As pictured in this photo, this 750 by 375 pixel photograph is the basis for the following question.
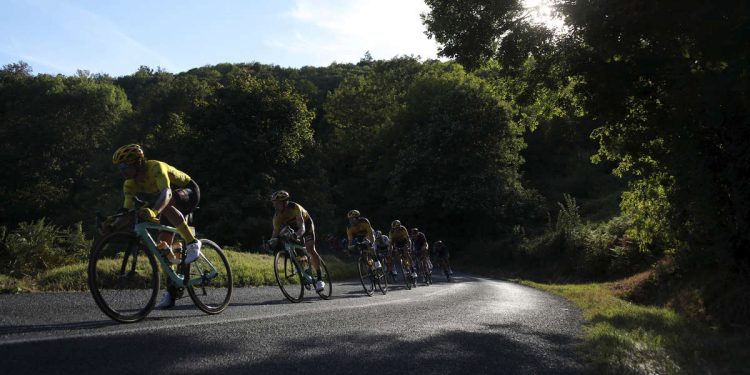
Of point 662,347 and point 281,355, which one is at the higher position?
point 281,355

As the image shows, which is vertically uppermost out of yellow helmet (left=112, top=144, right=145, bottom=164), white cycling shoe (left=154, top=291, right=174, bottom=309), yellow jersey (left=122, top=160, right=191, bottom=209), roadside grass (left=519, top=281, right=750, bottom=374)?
yellow helmet (left=112, top=144, right=145, bottom=164)

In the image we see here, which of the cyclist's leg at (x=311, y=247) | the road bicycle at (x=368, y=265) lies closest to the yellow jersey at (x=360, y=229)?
the road bicycle at (x=368, y=265)

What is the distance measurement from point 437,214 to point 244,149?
731 inches

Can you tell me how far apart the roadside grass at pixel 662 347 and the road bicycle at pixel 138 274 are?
439 cm

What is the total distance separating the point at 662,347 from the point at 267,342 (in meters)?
4.29

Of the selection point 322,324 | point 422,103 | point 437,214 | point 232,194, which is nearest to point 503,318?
point 322,324

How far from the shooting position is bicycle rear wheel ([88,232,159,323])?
5.51m

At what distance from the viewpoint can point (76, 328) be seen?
5.08 metres

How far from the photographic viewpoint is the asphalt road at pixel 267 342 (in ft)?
13.3

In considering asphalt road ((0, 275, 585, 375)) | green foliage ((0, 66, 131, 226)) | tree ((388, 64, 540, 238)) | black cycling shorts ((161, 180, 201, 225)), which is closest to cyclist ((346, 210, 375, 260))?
asphalt road ((0, 275, 585, 375))

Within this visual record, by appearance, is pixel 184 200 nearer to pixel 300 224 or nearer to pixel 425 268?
pixel 300 224

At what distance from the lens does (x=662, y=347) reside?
→ 6.15m

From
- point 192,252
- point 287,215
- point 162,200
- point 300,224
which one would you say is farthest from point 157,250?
point 287,215

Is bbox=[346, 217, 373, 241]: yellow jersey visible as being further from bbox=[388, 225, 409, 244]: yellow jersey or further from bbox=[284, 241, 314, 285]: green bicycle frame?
bbox=[388, 225, 409, 244]: yellow jersey
